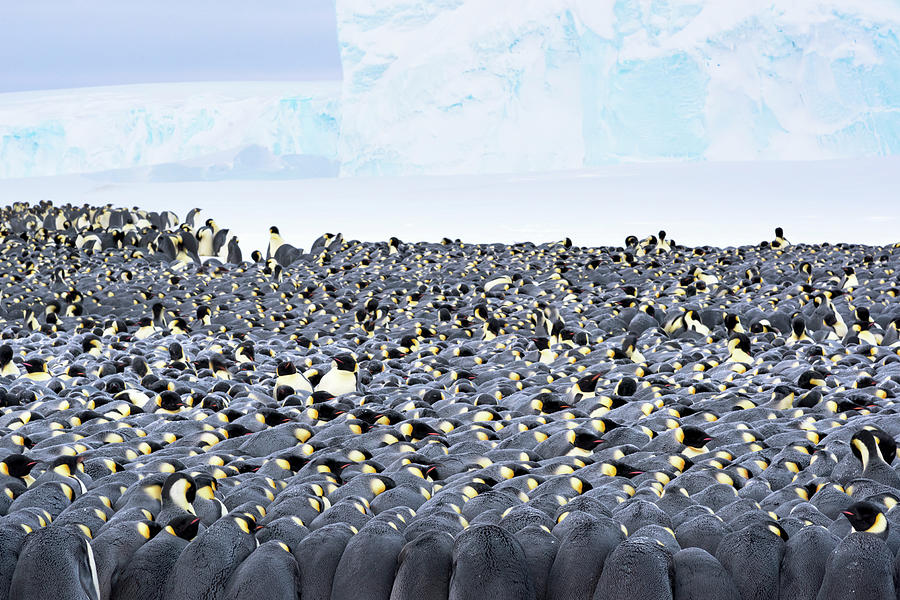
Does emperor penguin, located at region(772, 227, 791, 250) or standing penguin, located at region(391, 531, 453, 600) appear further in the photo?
emperor penguin, located at region(772, 227, 791, 250)

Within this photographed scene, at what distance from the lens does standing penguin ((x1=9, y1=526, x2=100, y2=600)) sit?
120 inches

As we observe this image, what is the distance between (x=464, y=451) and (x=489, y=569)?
1.50 meters

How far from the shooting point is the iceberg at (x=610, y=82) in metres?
23.5

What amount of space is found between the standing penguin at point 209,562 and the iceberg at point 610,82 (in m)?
22.3

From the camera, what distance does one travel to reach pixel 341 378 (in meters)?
6.55

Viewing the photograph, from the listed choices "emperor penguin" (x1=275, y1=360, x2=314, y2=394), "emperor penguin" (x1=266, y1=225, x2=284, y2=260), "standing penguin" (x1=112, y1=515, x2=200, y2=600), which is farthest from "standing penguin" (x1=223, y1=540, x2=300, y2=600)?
"emperor penguin" (x1=266, y1=225, x2=284, y2=260)

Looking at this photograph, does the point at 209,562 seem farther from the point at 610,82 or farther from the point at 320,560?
the point at 610,82

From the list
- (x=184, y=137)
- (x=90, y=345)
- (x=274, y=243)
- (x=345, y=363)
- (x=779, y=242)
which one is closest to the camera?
(x=345, y=363)

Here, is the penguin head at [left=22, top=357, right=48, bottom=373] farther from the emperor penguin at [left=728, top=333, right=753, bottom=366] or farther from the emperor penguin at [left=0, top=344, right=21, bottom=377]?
the emperor penguin at [left=728, top=333, right=753, bottom=366]

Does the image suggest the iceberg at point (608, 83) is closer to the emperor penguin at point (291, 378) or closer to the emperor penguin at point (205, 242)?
the emperor penguin at point (205, 242)

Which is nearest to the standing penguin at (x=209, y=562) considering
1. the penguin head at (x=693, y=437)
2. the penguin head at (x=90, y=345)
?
the penguin head at (x=693, y=437)

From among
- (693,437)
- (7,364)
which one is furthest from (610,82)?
(693,437)

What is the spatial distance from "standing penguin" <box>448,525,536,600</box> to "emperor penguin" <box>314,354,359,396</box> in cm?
352

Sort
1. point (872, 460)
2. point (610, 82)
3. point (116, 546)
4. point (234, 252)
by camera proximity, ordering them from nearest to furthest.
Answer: point (116, 546) → point (872, 460) → point (234, 252) → point (610, 82)
